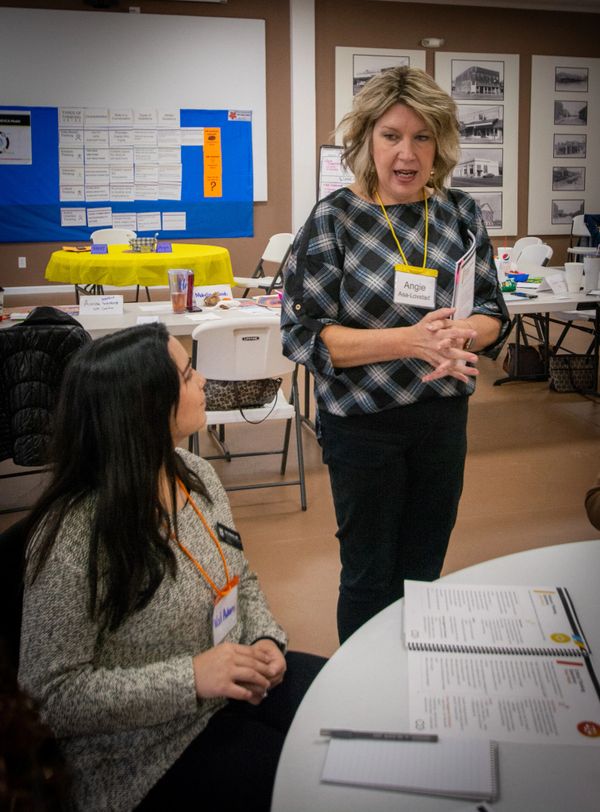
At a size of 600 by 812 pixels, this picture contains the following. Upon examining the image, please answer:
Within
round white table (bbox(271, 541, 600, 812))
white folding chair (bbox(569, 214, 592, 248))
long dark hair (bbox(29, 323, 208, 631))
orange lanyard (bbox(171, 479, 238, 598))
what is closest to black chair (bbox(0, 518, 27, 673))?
long dark hair (bbox(29, 323, 208, 631))

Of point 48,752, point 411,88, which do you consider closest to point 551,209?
point 411,88

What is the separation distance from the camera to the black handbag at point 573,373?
208 inches

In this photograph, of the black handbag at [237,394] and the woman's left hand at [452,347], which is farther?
the black handbag at [237,394]

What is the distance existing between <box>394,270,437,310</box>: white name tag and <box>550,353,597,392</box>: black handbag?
12.8 feet

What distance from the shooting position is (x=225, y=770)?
1.17m

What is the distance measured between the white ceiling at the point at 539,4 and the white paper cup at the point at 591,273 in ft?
19.5

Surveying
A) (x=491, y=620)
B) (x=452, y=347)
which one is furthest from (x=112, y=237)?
(x=491, y=620)

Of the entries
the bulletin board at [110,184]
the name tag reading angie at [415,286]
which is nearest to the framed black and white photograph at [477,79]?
the bulletin board at [110,184]

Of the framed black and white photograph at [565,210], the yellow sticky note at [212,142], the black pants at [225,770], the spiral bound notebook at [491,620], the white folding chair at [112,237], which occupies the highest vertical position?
the yellow sticky note at [212,142]

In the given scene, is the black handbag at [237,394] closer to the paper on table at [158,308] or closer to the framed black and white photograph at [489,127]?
the paper on table at [158,308]

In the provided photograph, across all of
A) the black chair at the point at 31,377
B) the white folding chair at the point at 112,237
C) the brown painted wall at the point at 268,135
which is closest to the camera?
the black chair at the point at 31,377

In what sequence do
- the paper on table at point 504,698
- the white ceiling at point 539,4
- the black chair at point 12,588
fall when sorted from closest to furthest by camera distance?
1. the paper on table at point 504,698
2. the black chair at point 12,588
3. the white ceiling at point 539,4

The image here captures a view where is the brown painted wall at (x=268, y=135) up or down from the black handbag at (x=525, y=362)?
up

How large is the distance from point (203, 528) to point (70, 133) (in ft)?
27.9
